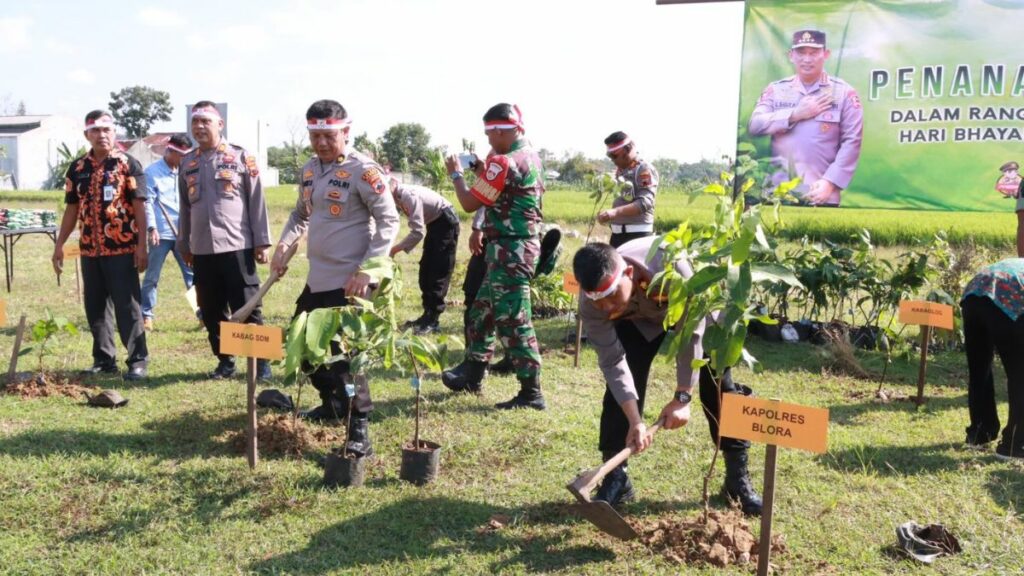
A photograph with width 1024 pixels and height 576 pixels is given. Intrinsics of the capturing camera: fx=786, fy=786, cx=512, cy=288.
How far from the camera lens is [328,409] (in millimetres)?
4551

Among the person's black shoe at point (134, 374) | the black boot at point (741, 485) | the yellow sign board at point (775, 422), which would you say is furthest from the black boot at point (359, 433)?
the person's black shoe at point (134, 374)

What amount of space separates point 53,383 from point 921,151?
891 cm

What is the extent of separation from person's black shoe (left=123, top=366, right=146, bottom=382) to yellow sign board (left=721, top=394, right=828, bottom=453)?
4.21m

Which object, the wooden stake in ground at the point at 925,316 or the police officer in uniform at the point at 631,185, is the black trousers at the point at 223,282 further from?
the wooden stake in ground at the point at 925,316

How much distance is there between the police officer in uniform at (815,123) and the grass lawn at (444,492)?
4.32 m

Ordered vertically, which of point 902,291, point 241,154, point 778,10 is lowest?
point 902,291

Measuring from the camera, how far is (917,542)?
316 cm

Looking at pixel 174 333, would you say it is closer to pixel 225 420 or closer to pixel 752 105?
pixel 225 420

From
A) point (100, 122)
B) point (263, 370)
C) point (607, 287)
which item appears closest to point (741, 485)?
point (607, 287)

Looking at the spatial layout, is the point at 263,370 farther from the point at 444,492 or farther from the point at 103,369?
the point at 444,492

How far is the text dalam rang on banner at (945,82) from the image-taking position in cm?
866

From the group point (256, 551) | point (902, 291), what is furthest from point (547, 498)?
point (902, 291)

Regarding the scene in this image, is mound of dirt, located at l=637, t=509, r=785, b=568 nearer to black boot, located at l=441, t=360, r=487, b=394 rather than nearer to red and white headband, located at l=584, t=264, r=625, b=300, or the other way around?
red and white headband, located at l=584, t=264, r=625, b=300

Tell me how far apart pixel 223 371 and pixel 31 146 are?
5250 cm
